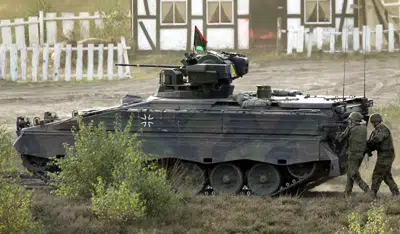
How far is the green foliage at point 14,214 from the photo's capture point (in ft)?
42.2

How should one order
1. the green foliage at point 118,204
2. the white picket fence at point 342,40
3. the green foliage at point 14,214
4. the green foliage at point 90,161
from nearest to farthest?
the green foliage at point 14,214 < the green foliage at point 118,204 < the green foliage at point 90,161 < the white picket fence at point 342,40

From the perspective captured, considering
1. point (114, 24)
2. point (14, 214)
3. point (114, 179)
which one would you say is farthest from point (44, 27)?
point (14, 214)

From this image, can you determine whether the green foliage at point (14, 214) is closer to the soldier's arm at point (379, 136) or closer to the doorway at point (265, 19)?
the soldier's arm at point (379, 136)

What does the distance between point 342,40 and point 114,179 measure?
2211 cm

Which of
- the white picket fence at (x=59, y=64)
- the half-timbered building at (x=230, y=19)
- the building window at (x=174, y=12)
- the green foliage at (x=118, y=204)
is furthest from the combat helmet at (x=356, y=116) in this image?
the building window at (x=174, y=12)

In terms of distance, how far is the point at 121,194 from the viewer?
13.9m

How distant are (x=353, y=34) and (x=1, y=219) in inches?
929

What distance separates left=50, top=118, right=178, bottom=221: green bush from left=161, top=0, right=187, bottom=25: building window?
856 inches

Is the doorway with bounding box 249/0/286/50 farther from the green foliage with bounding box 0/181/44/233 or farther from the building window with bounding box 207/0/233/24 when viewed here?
the green foliage with bounding box 0/181/44/233

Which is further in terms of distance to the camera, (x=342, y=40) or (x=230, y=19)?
(x=230, y=19)

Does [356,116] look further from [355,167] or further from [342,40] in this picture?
[342,40]

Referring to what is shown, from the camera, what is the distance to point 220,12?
123ft

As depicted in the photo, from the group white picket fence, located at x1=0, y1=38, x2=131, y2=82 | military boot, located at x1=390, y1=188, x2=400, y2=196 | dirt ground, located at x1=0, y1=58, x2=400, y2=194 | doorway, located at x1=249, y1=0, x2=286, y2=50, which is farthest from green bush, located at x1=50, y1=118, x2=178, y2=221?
doorway, located at x1=249, y1=0, x2=286, y2=50

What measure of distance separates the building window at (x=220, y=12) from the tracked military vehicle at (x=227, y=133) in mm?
19693
